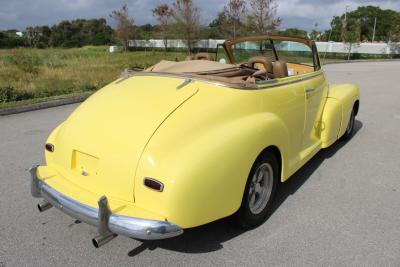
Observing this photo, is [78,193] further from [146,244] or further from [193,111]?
[193,111]

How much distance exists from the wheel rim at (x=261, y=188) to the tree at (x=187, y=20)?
1379 inches

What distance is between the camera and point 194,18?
36.7 metres

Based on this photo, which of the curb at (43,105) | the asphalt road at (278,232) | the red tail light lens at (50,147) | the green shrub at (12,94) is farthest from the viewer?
the green shrub at (12,94)

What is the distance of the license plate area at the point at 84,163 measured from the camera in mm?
2656

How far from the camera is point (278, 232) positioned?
2988 millimetres

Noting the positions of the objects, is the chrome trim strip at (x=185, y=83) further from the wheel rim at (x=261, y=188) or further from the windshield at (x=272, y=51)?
the windshield at (x=272, y=51)

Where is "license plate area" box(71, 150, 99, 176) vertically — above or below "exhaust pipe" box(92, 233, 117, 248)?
above

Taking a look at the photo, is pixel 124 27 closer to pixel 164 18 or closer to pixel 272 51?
pixel 164 18

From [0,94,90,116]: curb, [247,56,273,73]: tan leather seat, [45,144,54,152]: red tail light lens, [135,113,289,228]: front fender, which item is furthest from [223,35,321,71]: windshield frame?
[0,94,90,116]: curb

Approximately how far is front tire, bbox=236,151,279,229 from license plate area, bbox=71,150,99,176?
1.14 meters

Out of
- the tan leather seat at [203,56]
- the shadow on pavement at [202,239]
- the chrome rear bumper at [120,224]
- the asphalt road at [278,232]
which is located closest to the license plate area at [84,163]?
the chrome rear bumper at [120,224]

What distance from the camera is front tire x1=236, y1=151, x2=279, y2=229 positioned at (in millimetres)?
2812

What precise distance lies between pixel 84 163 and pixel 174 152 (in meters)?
0.76

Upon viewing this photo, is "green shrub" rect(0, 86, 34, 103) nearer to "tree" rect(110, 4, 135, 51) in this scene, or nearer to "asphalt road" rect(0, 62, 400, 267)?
"asphalt road" rect(0, 62, 400, 267)
